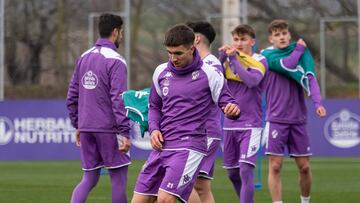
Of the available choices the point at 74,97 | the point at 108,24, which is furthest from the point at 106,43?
the point at 74,97

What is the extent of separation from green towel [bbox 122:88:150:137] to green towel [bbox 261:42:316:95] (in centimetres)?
333

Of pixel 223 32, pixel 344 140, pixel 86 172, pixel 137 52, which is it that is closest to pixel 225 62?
pixel 86 172

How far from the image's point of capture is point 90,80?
1172 cm

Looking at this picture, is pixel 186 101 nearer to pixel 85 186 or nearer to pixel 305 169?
pixel 85 186

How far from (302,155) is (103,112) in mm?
3208

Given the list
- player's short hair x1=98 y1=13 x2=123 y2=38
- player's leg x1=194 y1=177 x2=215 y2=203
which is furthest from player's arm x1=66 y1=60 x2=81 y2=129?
player's leg x1=194 y1=177 x2=215 y2=203

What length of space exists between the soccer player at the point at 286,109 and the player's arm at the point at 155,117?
12.8ft

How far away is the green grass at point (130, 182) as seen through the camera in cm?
1555

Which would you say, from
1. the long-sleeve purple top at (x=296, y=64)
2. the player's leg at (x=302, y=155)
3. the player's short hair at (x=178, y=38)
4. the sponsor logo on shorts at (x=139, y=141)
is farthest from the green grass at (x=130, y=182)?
the player's short hair at (x=178, y=38)

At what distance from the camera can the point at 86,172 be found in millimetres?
11844

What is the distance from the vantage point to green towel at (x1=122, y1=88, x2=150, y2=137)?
1055cm

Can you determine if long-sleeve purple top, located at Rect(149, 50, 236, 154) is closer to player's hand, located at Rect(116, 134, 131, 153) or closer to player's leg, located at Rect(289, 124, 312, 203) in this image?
player's hand, located at Rect(116, 134, 131, 153)

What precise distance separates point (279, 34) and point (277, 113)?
1.00 meters

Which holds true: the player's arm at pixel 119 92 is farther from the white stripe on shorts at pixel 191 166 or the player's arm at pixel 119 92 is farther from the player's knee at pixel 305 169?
the player's knee at pixel 305 169
